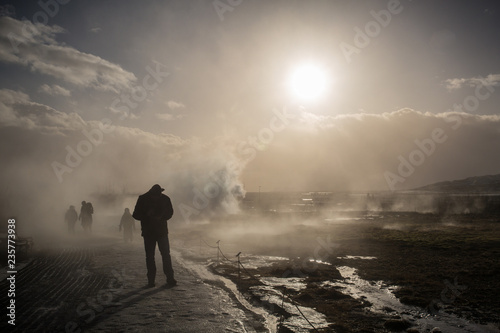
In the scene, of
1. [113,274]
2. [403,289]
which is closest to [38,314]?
[113,274]

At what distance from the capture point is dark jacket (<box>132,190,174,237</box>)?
9070mm

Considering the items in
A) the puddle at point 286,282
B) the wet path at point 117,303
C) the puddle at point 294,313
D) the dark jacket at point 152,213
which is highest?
the dark jacket at point 152,213

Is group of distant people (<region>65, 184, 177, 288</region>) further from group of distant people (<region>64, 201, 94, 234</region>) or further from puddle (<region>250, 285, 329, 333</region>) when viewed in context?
group of distant people (<region>64, 201, 94, 234</region>)

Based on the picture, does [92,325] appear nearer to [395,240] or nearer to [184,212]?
[395,240]

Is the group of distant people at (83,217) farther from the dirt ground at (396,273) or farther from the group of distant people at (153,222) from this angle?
the group of distant people at (153,222)

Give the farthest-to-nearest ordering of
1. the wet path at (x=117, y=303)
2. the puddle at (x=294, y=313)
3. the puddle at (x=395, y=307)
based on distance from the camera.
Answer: the puddle at (x=395, y=307), the puddle at (x=294, y=313), the wet path at (x=117, y=303)

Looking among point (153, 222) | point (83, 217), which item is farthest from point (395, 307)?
point (83, 217)

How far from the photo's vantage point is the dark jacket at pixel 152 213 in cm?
907

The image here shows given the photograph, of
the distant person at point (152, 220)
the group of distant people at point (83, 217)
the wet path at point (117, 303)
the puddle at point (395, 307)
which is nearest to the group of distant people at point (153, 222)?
the distant person at point (152, 220)

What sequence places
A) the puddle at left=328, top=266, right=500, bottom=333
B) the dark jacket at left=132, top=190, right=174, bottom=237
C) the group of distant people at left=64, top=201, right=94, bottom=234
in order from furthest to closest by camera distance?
the group of distant people at left=64, top=201, right=94, bottom=234 → the dark jacket at left=132, top=190, right=174, bottom=237 → the puddle at left=328, top=266, right=500, bottom=333

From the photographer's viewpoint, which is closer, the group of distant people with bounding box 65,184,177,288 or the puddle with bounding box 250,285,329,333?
the puddle with bounding box 250,285,329,333

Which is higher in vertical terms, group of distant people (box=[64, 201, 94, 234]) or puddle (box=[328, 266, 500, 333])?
group of distant people (box=[64, 201, 94, 234])

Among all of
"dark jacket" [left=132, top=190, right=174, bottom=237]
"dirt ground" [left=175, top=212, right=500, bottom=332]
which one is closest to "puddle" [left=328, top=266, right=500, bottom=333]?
"dirt ground" [left=175, top=212, right=500, bottom=332]

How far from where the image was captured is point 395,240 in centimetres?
2814
